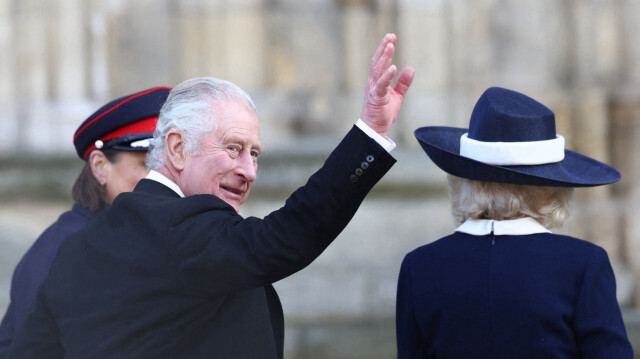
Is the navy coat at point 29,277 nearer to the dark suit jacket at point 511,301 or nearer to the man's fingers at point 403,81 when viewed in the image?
the dark suit jacket at point 511,301

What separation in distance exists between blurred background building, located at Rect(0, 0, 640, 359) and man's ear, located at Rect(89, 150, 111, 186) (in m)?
1.91

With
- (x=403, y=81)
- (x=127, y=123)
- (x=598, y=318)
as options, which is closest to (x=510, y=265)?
(x=598, y=318)

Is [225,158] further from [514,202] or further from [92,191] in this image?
[92,191]

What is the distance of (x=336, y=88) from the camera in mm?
4727

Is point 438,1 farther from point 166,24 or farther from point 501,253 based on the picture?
point 501,253

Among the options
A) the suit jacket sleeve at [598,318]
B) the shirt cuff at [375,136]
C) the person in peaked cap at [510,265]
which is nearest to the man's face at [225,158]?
the shirt cuff at [375,136]

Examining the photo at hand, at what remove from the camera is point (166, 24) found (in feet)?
15.6

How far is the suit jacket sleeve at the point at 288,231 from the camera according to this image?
1588mm

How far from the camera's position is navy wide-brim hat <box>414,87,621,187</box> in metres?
2.16

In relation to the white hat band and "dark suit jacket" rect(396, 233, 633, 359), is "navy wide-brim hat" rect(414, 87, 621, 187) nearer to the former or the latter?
the white hat band

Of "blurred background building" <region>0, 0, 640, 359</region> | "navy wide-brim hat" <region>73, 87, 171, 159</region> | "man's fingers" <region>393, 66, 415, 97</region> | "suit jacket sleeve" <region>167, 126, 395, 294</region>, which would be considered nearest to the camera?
"suit jacket sleeve" <region>167, 126, 395, 294</region>

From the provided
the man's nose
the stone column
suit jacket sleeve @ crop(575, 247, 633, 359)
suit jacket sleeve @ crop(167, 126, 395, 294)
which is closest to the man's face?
the man's nose

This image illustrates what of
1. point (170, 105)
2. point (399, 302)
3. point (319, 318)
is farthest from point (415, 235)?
point (170, 105)

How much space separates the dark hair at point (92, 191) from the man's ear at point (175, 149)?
84 cm
